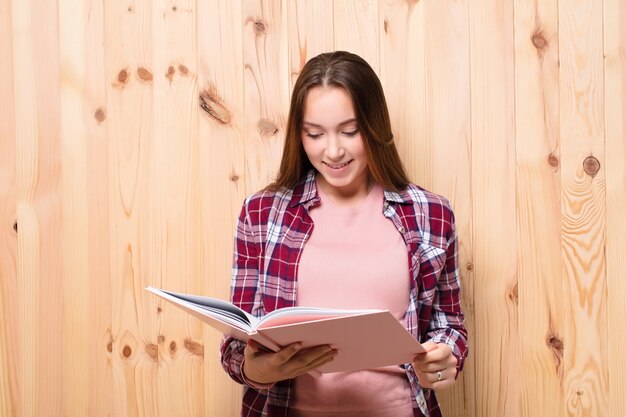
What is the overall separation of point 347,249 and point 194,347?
57 cm

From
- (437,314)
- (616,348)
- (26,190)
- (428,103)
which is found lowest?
Answer: (616,348)

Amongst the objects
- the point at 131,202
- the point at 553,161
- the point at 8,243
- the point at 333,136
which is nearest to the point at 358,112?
the point at 333,136

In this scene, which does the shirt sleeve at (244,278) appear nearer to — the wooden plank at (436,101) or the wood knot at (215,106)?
the wood knot at (215,106)

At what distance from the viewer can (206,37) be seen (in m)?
1.81

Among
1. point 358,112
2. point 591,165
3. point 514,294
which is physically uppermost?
point 358,112

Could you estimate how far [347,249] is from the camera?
4.94ft

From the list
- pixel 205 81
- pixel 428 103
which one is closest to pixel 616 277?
pixel 428 103

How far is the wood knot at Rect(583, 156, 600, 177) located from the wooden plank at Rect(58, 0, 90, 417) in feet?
4.11

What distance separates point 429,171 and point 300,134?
402mm

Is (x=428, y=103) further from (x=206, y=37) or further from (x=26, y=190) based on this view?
(x=26, y=190)

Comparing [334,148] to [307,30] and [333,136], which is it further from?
[307,30]

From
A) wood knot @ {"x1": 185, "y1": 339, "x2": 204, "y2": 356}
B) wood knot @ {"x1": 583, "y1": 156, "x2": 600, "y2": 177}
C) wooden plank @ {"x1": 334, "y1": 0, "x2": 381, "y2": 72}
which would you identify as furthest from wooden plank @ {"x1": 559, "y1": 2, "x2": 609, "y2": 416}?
wood knot @ {"x1": 185, "y1": 339, "x2": 204, "y2": 356}

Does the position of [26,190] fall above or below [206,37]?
below

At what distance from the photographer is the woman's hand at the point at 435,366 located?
1.37m
